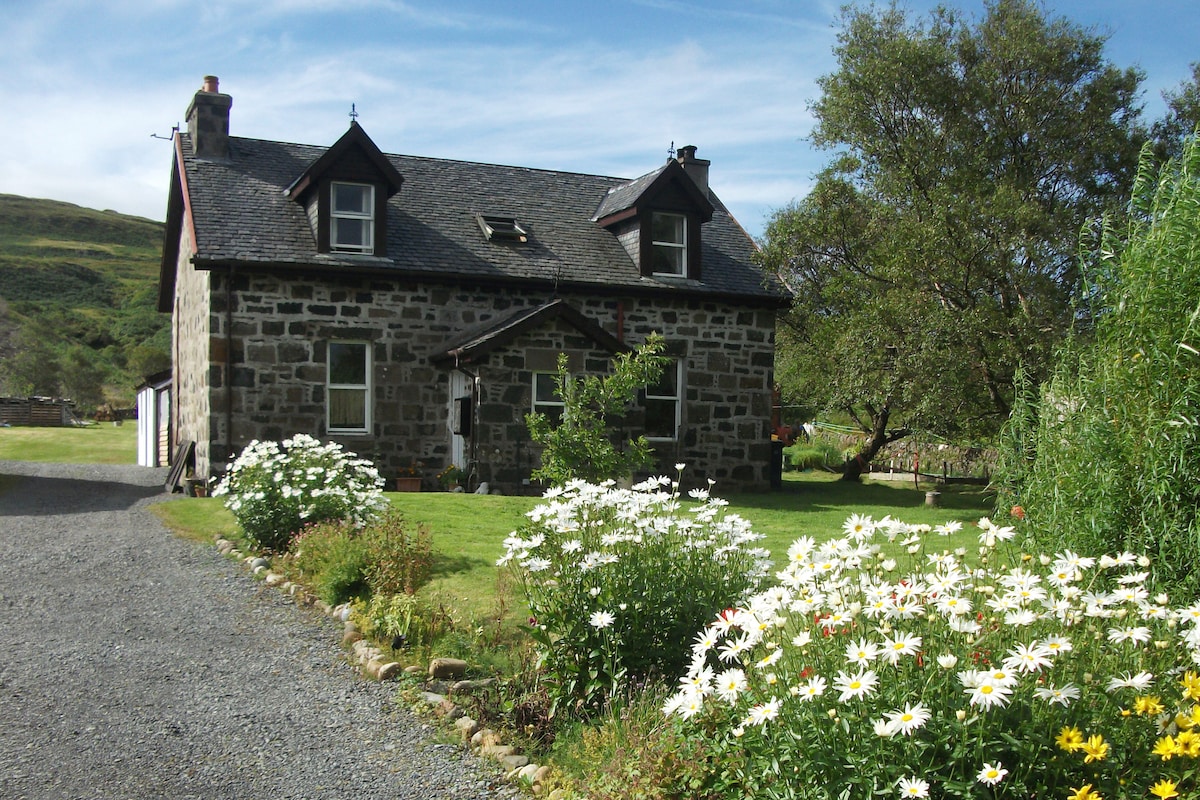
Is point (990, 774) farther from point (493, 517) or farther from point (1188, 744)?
point (493, 517)

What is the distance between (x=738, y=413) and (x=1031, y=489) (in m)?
12.6

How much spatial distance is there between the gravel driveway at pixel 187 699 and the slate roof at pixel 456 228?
7302 mm

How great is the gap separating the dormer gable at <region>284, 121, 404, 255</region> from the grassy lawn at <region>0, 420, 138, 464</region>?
15830mm

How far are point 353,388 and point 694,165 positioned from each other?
32.3ft

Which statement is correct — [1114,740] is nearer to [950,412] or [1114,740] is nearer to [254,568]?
[254,568]

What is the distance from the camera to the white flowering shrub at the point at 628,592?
576 cm

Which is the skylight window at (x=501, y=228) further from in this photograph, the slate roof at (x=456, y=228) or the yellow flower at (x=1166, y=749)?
the yellow flower at (x=1166, y=749)

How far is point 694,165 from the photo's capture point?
73.4ft

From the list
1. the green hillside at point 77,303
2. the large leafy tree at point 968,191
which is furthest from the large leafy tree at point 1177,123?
the green hillside at point 77,303

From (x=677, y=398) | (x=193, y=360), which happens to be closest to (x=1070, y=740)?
(x=677, y=398)

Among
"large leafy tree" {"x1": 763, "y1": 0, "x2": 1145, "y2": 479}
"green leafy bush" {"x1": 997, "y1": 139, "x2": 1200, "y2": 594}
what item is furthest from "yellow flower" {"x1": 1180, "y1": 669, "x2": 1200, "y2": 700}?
"large leafy tree" {"x1": 763, "y1": 0, "x2": 1145, "y2": 479}

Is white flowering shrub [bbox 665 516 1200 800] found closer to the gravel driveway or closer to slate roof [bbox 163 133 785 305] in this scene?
the gravel driveway

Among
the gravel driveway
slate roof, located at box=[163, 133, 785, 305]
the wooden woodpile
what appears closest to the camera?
the gravel driveway

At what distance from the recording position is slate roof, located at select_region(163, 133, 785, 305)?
1661 cm
